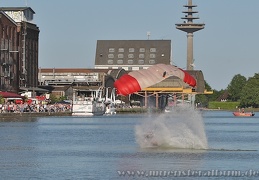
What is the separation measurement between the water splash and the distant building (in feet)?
290

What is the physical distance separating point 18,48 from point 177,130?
9864 centimetres

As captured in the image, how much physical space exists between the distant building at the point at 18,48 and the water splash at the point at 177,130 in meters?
88.5

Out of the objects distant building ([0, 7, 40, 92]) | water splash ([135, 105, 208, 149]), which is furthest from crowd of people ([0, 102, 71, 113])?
water splash ([135, 105, 208, 149])

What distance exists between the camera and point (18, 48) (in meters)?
151

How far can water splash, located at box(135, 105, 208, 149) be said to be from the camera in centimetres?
5350

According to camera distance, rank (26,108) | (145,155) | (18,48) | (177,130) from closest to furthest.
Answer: (145,155) → (177,130) → (26,108) → (18,48)

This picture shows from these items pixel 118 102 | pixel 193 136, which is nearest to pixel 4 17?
pixel 118 102

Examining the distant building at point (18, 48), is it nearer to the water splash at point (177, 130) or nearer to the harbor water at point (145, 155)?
the harbor water at point (145, 155)

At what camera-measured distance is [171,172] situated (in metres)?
41.1

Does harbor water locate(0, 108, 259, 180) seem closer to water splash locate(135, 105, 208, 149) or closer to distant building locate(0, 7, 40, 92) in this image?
water splash locate(135, 105, 208, 149)

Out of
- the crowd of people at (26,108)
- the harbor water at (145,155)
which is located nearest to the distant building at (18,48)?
the crowd of people at (26,108)

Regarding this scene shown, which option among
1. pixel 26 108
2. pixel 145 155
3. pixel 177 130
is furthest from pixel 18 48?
pixel 145 155

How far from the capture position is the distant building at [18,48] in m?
144

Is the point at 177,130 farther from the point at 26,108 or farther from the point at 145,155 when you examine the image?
the point at 26,108
